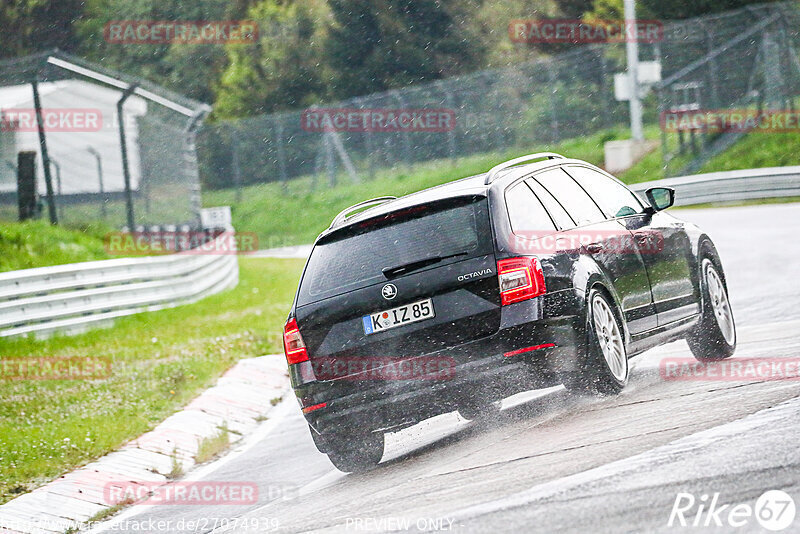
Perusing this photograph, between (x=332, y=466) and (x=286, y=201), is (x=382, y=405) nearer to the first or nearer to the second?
(x=332, y=466)

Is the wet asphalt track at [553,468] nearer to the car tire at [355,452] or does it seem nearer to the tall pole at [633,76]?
the car tire at [355,452]

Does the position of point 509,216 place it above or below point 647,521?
above

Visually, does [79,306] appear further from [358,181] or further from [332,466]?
[358,181]

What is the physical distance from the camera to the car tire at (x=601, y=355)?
7.24 m

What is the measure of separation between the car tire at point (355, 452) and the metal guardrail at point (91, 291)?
888 centimetres

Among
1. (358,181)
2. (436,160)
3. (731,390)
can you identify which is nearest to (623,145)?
(436,160)

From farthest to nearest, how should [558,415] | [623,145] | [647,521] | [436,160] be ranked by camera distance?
[436,160] < [623,145] < [558,415] < [647,521]

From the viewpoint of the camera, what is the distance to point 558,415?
303 inches

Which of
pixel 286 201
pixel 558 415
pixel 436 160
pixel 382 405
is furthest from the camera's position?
pixel 286 201

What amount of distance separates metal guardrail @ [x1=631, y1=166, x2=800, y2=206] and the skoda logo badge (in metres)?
19.2

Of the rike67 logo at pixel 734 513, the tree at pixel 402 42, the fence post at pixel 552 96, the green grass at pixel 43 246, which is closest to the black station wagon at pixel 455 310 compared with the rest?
the rike67 logo at pixel 734 513

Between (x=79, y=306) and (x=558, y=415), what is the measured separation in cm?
1035

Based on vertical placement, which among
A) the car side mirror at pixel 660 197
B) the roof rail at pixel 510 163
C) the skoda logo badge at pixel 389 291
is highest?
the roof rail at pixel 510 163

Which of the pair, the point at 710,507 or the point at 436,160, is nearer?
the point at 710,507
